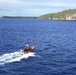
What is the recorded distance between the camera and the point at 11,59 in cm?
6150

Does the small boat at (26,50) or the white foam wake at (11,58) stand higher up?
the small boat at (26,50)

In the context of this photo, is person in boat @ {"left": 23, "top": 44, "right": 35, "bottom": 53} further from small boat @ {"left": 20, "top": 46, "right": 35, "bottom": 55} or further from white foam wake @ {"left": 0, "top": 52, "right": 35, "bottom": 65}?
white foam wake @ {"left": 0, "top": 52, "right": 35, "bottom": 65}

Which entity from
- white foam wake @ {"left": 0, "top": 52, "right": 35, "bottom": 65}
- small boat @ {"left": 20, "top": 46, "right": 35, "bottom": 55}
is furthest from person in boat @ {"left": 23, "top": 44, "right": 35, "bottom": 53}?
white foam wake @ {"left": 0, "top": 52, "right": 35, "bottom": 65}

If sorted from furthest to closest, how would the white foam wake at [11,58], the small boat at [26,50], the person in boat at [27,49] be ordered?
the person in boat at [27,49]
the small boat at [26,50]
the white foam wake at [11,58]

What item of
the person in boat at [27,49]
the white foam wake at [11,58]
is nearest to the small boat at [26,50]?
the person in boat at [27,49]

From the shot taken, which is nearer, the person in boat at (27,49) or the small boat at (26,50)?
the small boat at (26,50)

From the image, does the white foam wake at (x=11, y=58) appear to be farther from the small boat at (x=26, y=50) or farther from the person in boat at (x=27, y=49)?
the person in boat at (x=27, y=49)

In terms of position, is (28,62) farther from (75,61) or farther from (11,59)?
(75,61)

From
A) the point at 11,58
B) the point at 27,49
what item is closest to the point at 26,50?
the point at 27,49

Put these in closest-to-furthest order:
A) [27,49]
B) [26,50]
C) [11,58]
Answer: [11,58]
[26,50]
[27,49]

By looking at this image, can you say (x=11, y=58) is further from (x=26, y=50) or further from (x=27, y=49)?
(x=27, y=49)

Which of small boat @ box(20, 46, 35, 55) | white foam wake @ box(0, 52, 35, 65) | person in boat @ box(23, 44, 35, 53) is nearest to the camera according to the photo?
white foam wake @ box(0, 52, 35, 65)

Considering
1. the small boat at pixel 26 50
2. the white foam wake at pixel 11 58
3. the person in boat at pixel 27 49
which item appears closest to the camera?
the white foam wake at pixel 11 58

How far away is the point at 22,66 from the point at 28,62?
4007 millimetres
